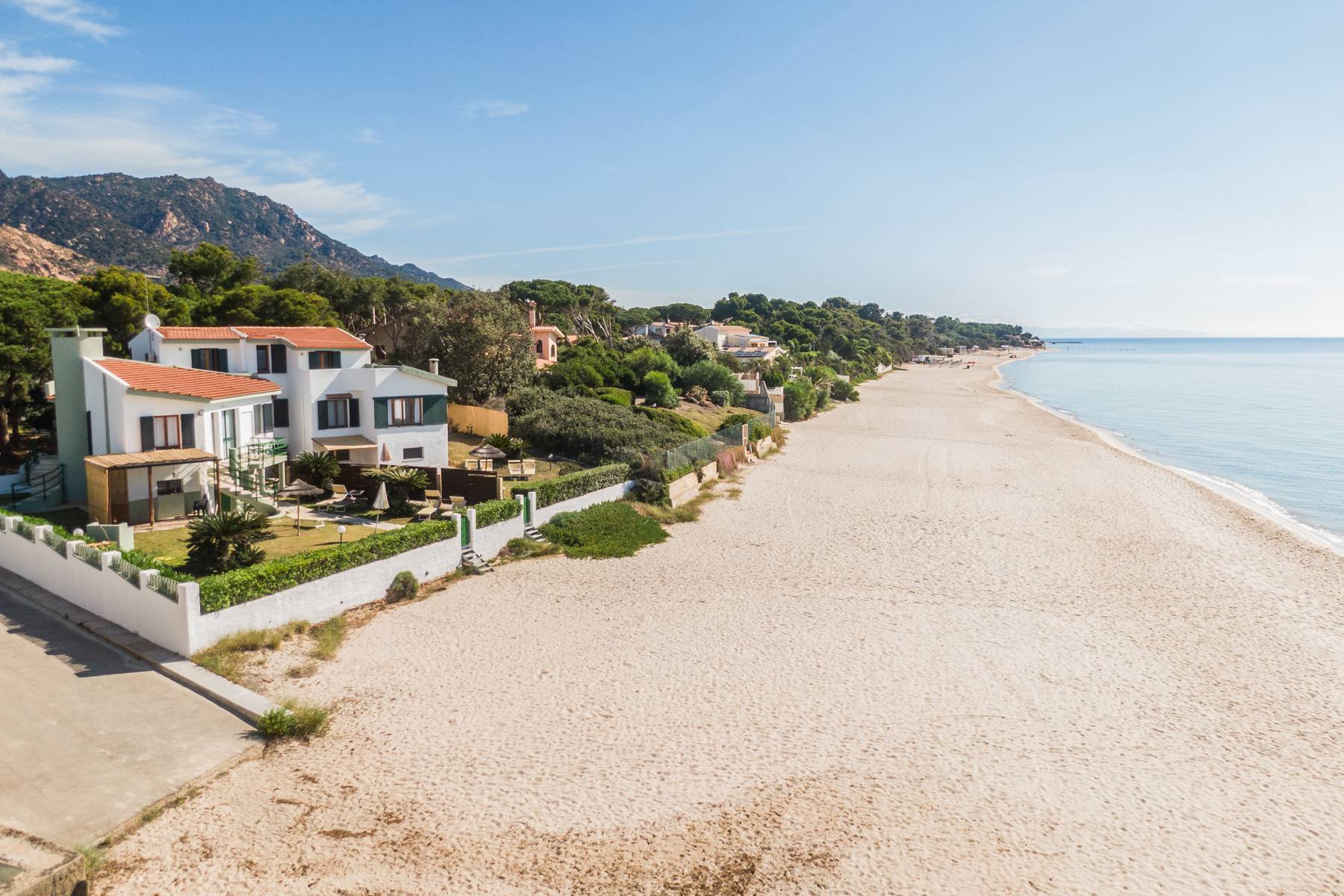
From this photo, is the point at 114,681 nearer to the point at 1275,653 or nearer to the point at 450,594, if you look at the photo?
the point at 450,594

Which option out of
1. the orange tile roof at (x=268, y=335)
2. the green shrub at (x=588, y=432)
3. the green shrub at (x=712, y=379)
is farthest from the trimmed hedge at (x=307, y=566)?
the green shrub at (x=712, y=379)

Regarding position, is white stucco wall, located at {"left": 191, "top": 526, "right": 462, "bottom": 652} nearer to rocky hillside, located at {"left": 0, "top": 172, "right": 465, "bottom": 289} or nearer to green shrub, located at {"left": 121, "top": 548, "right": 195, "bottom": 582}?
green shrub, located at {"left": 121, "top": 548, "right": 195, "bottom": 582}

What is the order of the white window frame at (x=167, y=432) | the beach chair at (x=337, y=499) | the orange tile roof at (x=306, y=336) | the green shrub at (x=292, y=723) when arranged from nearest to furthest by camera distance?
1. the green shrub at (x=292, y=723)
2. the white window frame at (x=167, y=432)
3. the beach chair at (x=337, y=499)
4. the orange tile roof at (x=306, y=336)

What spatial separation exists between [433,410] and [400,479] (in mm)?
6295

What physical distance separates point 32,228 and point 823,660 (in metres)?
138

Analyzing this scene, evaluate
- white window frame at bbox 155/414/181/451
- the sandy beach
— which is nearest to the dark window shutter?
white window frame at bbox 155/414/181/451

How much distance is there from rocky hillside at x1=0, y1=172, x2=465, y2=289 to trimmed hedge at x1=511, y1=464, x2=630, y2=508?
86211 millimetres

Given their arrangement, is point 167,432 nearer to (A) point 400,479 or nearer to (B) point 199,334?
(A) point 400,479

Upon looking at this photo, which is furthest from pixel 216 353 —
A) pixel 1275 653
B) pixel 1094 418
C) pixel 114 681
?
pixel 1094 418

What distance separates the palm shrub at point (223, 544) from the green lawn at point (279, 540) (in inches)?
38.4

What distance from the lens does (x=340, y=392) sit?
29.1m

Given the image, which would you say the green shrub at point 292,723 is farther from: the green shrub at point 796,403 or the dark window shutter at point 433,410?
the green shrub at point 796,403

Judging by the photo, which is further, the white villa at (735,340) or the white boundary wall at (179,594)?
the white villa at (735,340)

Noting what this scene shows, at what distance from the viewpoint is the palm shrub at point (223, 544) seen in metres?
16.8
